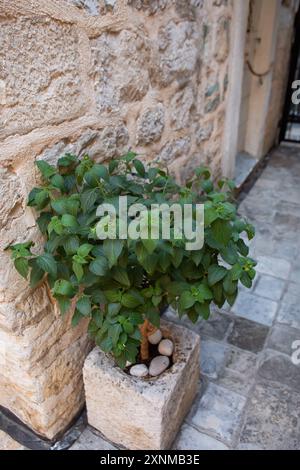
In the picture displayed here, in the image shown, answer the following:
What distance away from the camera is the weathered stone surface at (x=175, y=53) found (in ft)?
4.96

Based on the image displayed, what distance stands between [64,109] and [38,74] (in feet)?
0.43

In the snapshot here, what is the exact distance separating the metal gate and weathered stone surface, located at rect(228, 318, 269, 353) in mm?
2951

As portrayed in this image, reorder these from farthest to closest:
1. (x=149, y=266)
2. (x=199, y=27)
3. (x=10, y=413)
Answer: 1. (x=199, y=27)
2. (x=10, y=413)
3. (x=149, y=266)

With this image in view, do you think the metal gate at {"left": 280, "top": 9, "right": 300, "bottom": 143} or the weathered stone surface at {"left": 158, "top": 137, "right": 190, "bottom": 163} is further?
the metal gate at {"left": 280, "top": 9, "right": 300, "bottom": 143}

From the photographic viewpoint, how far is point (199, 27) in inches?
71.6

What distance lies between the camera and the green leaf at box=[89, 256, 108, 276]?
0.94 metres

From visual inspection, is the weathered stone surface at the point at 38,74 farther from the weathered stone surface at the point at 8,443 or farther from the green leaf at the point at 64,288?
the weathered stone surface at the point at 8,443

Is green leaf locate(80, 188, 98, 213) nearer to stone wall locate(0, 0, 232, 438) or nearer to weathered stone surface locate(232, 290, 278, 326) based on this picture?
stone wall locate(0, 0, 232, 438)

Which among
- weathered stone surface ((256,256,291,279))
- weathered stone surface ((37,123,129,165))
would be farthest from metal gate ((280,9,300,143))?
weathered stone surface ((37,123,129,165))

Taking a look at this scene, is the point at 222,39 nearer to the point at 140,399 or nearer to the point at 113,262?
the point at 113,262

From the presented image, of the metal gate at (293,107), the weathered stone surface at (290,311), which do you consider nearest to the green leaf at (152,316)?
the weathered stone surface at (290,311)

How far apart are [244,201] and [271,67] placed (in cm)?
125
